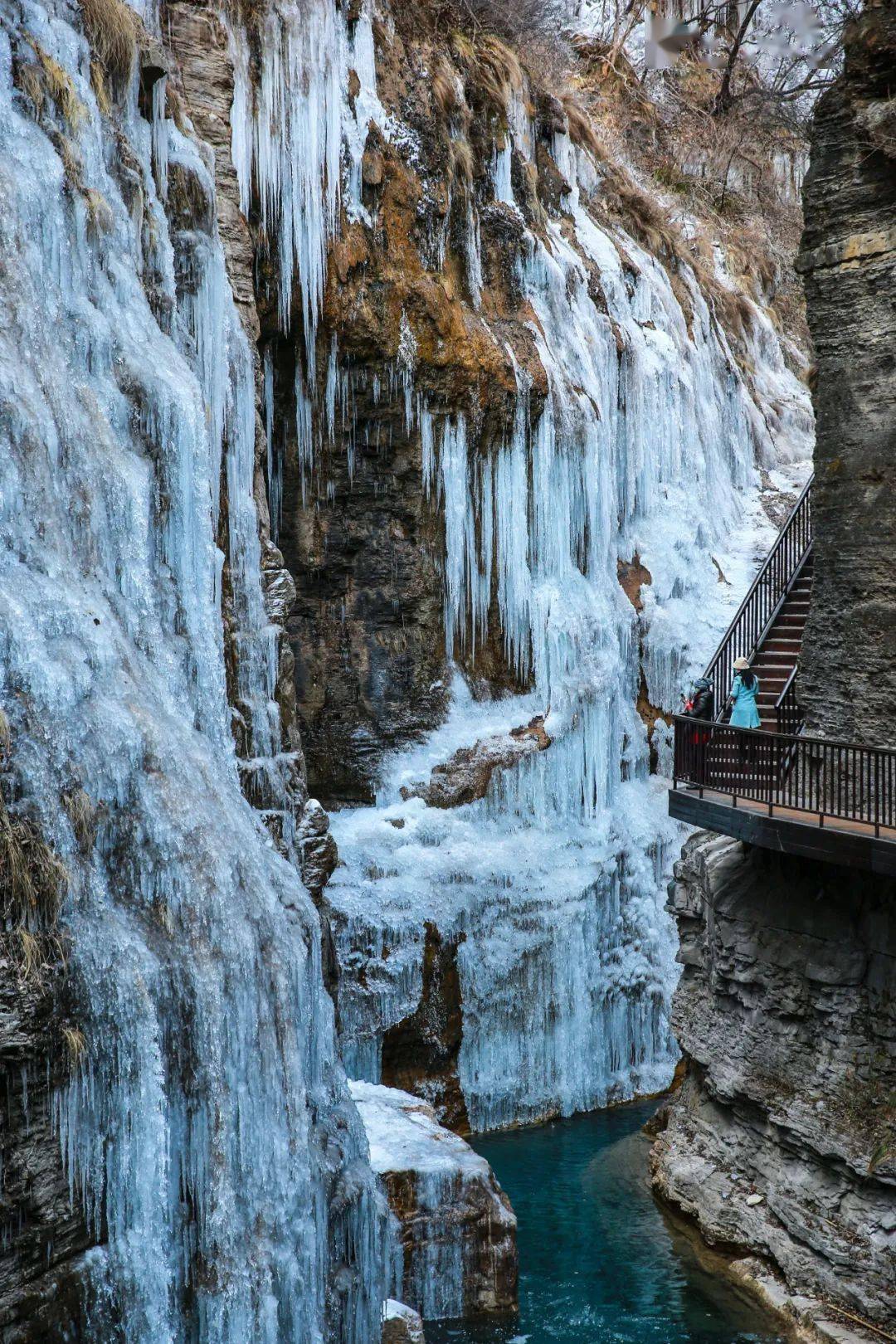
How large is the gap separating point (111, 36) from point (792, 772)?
8.71m

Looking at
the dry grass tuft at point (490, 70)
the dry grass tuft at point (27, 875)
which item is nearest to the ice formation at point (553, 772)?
the dry grass tuft at point (490, 70)

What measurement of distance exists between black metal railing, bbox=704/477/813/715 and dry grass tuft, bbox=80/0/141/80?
804 centimetres

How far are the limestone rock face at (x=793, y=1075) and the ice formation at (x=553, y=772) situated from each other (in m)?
3.42

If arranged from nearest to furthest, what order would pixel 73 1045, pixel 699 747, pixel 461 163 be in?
pixel 73 1045, pixel 699 747, pixel 461 163

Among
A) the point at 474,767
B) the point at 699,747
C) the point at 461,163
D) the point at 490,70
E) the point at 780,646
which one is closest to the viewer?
the point at 699,747

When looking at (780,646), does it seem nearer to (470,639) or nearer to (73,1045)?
(470,639)

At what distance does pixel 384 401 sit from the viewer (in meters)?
15.6

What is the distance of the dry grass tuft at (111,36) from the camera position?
430 inches

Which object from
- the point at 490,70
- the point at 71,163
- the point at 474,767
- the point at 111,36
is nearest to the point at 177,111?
the point at 111,36

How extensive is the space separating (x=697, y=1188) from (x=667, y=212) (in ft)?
61.9

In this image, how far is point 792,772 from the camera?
10.5 m

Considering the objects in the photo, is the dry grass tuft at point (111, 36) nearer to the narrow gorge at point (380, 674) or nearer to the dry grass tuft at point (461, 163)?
the narrow gorge at point (380, 674)

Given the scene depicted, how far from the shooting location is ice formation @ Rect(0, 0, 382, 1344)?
6371 millimetres

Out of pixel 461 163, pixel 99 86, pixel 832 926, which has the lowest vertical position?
pixel 832 926
